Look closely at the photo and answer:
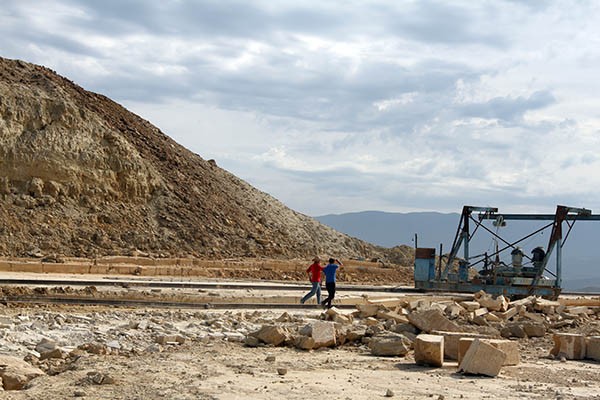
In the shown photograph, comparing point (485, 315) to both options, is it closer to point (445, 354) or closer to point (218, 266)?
point (445, 354)

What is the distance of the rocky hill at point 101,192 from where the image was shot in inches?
1551

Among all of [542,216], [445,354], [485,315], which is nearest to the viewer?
[445,354]

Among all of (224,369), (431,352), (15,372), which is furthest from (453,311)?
(15,372)

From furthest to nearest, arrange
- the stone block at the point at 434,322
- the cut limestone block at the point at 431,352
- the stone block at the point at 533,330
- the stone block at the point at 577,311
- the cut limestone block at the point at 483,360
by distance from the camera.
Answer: the stone block at the point at 577,311
the stone block at the point at 533,330
the stone block at the point at 434,322
the cut limestone block at the point at 431,352
the cut limestone block at the point at 483,360

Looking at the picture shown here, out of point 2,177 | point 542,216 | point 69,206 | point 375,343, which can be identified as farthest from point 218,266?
point 375,343

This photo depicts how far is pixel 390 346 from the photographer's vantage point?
45.5 feet

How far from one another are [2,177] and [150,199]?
823 centimetres

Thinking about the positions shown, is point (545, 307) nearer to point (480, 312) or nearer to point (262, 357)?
point (480, 312)

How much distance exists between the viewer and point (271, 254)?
4550 centimetres

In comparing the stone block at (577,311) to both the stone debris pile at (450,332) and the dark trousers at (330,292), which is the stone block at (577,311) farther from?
the dark trousers at (330,292)

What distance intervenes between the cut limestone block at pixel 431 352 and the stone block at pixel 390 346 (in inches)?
A: 45.1

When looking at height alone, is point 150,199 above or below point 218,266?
above

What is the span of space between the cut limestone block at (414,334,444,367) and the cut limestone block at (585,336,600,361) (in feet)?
11.6

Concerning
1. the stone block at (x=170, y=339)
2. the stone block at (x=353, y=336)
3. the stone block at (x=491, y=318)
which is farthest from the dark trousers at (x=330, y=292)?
the stone block at (x=170, y=339)
